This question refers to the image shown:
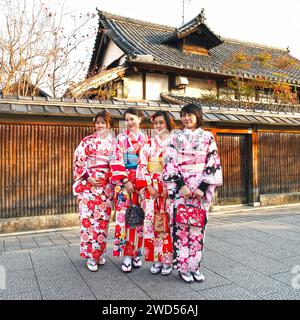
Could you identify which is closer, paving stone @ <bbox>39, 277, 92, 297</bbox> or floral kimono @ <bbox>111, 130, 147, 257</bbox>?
paving stone @ <bbox>39, 277, 92, 297</bbox>

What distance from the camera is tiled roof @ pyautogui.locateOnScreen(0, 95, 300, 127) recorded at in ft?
20.4

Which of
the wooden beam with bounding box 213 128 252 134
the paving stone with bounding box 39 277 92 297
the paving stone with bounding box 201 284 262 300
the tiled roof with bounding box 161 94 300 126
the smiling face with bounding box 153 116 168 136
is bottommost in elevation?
the paving stone with bounding box 201 284 262 300

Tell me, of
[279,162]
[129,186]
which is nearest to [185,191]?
[129,186]

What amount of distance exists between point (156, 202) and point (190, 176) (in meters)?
0.56

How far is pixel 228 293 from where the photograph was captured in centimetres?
307

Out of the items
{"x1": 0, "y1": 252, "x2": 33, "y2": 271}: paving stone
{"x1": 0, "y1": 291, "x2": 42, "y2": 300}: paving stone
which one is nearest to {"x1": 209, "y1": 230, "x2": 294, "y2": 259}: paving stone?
{"x1": 0, "y1": 291, "x2": 42, "y2": 300}: paving stone

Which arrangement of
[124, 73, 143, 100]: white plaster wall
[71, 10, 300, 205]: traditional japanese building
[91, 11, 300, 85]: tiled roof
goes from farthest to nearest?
1. [91, 11, 300, 85]: tiled roof
2. [124, 73, 143, 100]: white plaster wall
3. [71, 10, 300, 205]: traditional japanese building

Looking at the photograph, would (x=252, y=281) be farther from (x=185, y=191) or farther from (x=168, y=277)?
(x=185, y=191)

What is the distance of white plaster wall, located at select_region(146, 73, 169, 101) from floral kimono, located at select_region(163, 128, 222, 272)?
30.5 feet

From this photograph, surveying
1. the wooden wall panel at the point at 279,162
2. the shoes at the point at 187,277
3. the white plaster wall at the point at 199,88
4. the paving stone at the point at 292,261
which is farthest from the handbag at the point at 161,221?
the white plaster wall at the point at 199,88

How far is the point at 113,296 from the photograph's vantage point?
9.96 feet

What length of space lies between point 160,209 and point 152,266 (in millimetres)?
779

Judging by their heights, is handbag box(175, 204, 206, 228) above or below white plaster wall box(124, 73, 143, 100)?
below

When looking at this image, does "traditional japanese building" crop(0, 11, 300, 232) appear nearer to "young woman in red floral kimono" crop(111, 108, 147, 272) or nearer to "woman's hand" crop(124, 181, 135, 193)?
"young woman in red floral kimono" crop(111, 108, 147, 272)
